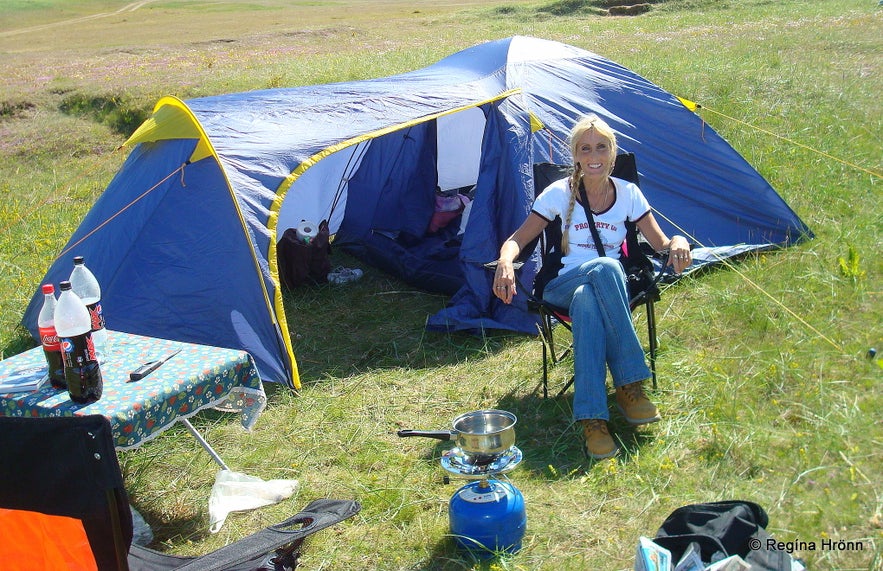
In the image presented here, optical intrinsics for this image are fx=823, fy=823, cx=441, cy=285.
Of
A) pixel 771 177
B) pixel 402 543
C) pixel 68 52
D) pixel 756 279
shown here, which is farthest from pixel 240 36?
pixel 402 543

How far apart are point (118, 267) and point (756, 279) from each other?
3.54 meters

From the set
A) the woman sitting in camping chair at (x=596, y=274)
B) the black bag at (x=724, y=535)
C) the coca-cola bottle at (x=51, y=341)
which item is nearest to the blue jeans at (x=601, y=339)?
the woman sitting in camping chair at (x=596, y=274)

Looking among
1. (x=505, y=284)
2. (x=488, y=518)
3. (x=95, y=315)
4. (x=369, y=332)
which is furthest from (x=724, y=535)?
(x=369, y=332)

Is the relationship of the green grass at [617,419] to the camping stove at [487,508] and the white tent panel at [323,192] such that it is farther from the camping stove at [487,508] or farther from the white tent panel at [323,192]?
the white tent panel at [323,192]

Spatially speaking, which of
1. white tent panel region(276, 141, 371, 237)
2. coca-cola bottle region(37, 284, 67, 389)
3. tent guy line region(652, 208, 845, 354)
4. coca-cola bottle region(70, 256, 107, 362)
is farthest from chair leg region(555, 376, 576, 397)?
white tent panel region(276, 141, 371, 237)

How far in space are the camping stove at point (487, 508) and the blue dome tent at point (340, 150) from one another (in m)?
1.66

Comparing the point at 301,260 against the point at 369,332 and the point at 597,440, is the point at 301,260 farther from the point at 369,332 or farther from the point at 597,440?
the point at 597,440

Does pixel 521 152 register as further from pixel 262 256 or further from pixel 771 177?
pixel 771 177

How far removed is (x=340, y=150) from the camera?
5121 millimetres

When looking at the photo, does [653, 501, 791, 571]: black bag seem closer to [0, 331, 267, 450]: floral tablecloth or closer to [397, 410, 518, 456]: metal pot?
[397, 410, 518, 456]: metal pot

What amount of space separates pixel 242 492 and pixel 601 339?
155cm

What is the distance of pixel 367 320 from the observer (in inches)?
200

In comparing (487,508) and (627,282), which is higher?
(627,282)

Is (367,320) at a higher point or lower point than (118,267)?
lower
